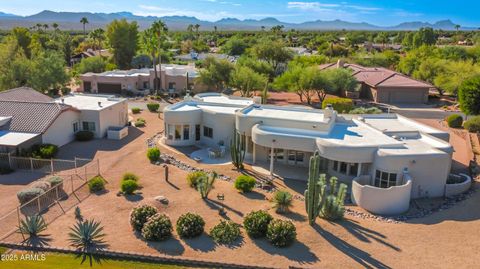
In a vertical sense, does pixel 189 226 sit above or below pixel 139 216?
below

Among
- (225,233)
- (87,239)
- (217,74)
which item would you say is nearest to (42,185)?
(87,239)

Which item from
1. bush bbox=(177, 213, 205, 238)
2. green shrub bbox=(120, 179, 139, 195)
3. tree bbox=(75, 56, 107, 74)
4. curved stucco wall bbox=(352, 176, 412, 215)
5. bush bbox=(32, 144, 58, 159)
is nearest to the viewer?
bush bbox=(177, 213, 205, 238)

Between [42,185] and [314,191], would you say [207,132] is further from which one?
[314,191]

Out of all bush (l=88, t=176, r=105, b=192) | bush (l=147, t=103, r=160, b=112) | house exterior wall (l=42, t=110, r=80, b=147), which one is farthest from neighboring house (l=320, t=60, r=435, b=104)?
bush (l=88, t=176, r=105, b=192)

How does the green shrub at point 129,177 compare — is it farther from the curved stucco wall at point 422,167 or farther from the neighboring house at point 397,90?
the neighboring house at point 397,90

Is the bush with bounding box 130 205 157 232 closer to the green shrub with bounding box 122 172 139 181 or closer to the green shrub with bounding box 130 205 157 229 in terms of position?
the green shrub with bounding box 130 205 157 229

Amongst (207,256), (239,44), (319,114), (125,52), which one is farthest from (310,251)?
(239,44)
